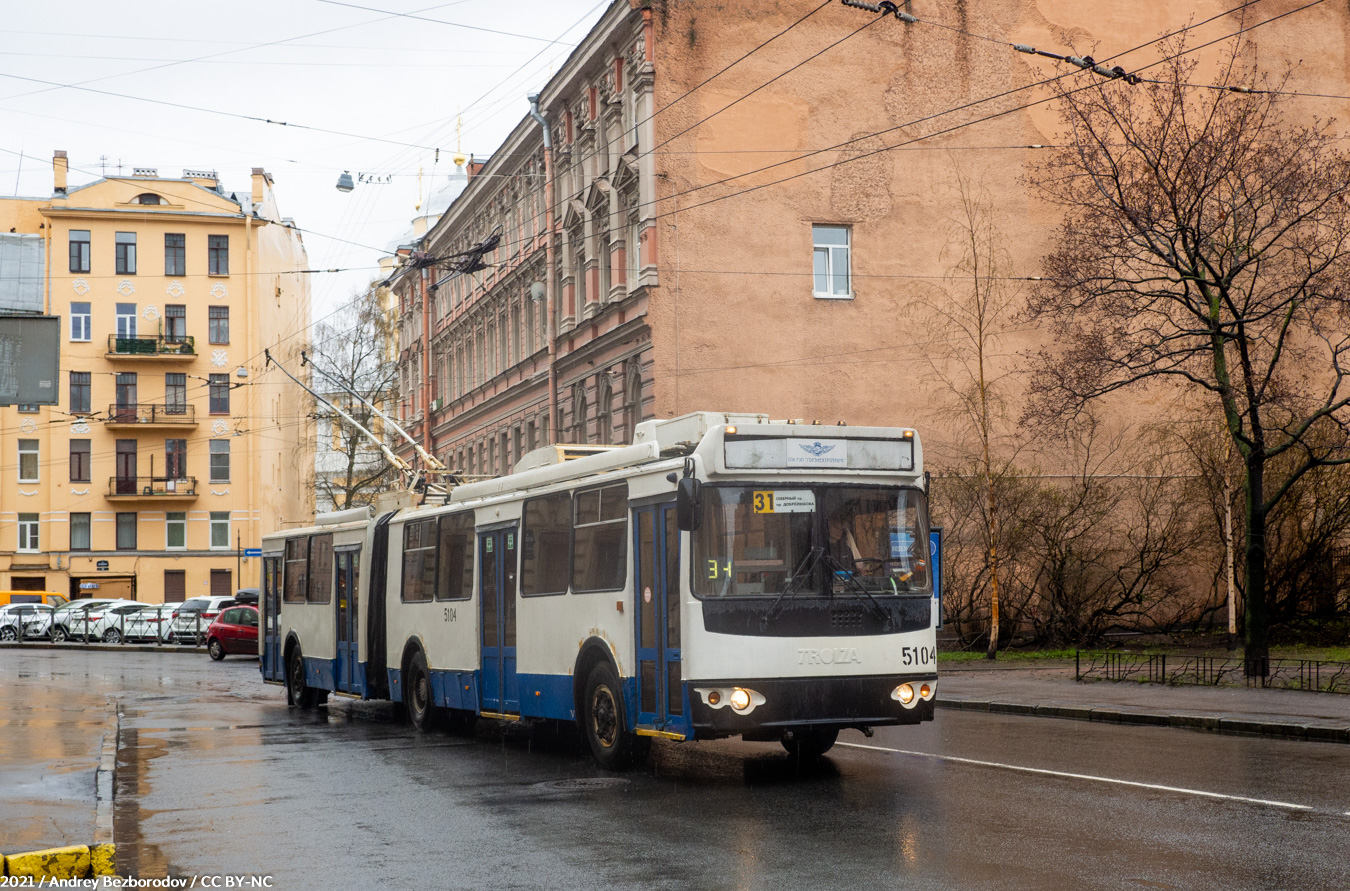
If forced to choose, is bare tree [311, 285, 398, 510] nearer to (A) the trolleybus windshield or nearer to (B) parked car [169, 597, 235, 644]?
(B) parked car [169, 597, 235, 644]

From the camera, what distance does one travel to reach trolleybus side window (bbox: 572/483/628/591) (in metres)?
13.6

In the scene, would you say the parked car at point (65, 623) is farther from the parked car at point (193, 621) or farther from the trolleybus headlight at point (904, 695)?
the trolleybus headlight at point (904, 695)

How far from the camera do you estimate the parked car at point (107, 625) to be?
5100 centimetres

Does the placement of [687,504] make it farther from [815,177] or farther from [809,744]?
[815,177]

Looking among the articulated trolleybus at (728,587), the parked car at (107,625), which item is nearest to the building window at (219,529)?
the parked car at (107,625)

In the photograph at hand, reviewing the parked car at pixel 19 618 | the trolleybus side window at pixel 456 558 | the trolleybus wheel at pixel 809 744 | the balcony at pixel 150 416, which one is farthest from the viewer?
the balcony at pixel 150 416

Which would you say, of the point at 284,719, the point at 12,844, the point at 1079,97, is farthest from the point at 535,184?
the point at 12,844

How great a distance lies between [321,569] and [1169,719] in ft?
39.9

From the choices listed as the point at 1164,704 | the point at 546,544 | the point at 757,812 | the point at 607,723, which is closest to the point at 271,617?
the point at 546,544

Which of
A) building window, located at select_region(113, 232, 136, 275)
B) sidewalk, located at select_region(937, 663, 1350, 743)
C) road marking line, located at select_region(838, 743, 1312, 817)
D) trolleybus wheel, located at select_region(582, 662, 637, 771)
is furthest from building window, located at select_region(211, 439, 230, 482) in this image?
trolleybus wheel, located at select_region(582, 662, 637, 771)

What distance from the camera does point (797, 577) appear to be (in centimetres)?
1236

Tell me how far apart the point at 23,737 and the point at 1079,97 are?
28436mm

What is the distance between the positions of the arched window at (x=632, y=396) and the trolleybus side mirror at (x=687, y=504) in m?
24.4

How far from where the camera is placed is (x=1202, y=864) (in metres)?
8.18
